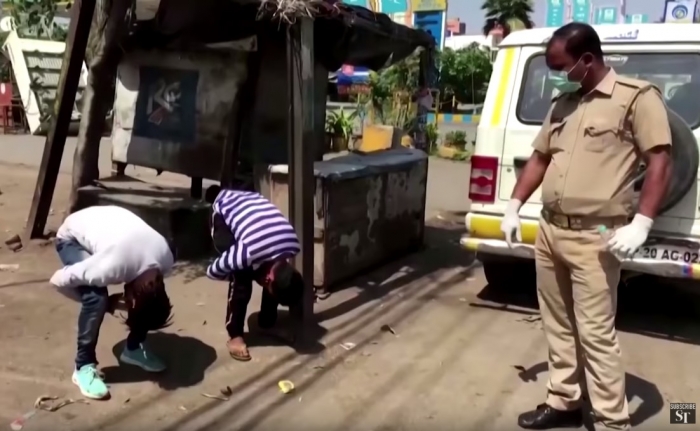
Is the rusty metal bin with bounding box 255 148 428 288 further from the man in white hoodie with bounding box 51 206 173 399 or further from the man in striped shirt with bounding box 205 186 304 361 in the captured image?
the man in white hoodie with bounding box 51 206 173 399

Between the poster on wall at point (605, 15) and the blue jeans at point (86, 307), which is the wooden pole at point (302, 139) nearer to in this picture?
the blue jeans at point (86, 307)

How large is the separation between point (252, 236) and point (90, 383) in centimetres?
122

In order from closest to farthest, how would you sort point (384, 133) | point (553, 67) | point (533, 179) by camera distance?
point (553, 67)
point (533, 179)
point (384, 133)

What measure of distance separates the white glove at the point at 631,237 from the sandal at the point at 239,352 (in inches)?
93.8

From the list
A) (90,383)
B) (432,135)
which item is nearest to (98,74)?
(90,383)

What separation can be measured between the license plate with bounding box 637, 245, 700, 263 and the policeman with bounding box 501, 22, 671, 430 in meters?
1.40

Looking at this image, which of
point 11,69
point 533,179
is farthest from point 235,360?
point 11,69

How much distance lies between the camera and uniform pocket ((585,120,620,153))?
3.64 metres

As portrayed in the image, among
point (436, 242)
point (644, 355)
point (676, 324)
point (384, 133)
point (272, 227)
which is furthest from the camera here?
point (384, 133)

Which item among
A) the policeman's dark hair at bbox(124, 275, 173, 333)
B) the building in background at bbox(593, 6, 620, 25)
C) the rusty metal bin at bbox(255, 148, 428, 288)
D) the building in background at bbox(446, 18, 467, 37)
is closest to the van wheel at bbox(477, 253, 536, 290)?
the rusty metal bin at bbox(255, 148, 428, 288)

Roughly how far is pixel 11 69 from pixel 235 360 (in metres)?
17.8

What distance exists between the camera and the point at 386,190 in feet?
23.0

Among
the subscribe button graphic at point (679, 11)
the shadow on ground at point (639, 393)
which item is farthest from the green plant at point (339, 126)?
the shadow on ground at point (639, 393)

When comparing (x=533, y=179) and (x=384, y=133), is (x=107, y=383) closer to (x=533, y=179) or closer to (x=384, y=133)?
(x=533, y=179)
